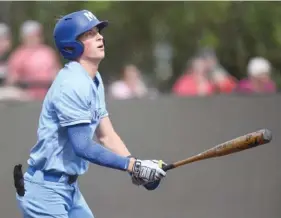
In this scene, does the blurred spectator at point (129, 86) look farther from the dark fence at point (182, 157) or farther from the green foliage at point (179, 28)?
the dark fence at point (182, 157)

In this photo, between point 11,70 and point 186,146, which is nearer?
point 186,146

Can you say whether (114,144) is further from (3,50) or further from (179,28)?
(179,28)

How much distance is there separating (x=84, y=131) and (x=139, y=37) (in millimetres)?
8676

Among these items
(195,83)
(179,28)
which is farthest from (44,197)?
(179,28)

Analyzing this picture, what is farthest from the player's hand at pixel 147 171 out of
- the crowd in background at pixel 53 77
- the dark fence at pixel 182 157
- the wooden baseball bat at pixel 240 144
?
the crowd in background at pixel 53 77

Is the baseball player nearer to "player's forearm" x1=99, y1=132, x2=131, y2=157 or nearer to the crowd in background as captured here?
"player's forearm" x1=99, y1=132, x2=131, y2=157

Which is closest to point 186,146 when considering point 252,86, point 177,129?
point 177,129

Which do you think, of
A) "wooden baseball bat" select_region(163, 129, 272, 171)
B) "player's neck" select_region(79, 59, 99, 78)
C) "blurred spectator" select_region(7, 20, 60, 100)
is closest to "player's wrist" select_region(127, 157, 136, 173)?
"wooden baseball bat" select_region(163, 129, 272, 171)

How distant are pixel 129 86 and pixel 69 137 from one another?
15.3 ft

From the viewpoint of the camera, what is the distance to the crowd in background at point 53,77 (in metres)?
8.31

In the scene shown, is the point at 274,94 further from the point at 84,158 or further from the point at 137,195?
the point at 84,158

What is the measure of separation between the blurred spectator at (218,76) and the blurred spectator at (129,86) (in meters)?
0.73

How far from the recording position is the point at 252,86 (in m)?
9.16

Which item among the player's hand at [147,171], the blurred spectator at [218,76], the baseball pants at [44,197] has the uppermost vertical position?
the blurred spectator at [218,76]
